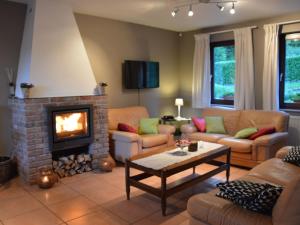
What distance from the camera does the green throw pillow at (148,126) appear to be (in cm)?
485

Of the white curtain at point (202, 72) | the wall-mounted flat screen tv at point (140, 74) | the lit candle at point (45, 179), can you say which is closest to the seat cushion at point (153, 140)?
the wall-mounted flat screen tv at point (140, 74)

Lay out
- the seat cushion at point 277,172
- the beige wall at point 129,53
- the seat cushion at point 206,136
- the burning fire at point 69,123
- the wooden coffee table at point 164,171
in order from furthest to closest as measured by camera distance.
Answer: the beige wall at point 129,53, the seat cushion at point 206,136, the burning fire at point 69,123, the wooden coffee table at point 164,171, the seat cushion at point 277,172

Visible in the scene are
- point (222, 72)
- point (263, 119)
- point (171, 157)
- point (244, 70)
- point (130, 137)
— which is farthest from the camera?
point (222, 72)

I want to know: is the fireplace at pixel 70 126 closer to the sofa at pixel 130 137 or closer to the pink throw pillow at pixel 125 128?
the sofa at pixel 130 137

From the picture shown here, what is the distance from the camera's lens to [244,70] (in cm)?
523

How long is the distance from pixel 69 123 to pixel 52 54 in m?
1.02

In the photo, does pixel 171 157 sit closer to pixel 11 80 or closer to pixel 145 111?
pixel 145 111

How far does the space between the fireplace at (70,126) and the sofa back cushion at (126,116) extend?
0.74m

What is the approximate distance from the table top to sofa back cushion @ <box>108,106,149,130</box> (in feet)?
5.29

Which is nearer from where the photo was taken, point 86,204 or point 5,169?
point 86,204

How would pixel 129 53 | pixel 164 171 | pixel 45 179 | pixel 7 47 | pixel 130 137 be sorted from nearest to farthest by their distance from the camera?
pixel 164 171 → pixel 45 179 → pixel 7 47 → pixel 130 137 → pixel 129 53

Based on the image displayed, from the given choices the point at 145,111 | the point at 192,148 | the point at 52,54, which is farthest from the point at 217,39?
the point at 52,54

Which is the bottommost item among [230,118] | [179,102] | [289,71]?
[230,118]

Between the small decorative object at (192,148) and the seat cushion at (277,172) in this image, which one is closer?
A: the seat cushion at (277,172)
